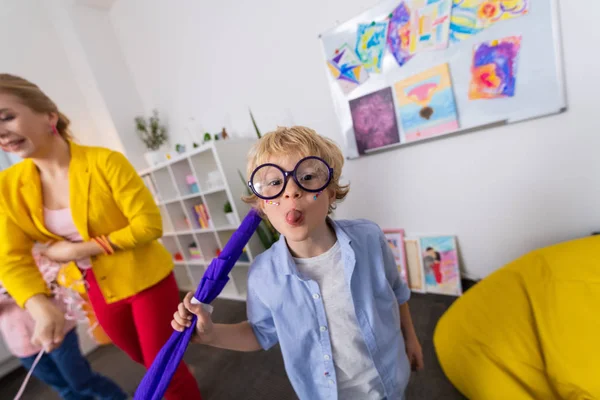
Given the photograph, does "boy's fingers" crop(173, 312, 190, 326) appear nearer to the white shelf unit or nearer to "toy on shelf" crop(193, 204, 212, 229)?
the white shelf unit

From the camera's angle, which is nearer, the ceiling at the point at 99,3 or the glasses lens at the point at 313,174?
the glasses lens at the point at 313,174

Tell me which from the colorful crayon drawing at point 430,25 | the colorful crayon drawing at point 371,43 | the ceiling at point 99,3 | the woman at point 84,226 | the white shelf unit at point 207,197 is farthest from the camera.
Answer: the ceiling at point 99,3

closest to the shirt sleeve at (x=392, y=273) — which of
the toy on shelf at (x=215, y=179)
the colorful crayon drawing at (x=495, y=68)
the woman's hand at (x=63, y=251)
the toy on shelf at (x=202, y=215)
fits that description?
the woman's hand at (x=63, y=251)

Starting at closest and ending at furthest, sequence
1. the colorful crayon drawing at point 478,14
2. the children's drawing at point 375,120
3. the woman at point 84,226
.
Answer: the woman at point 84,226, the colorful crayon drawing at point 478,14, the children's drawing at point 375,120

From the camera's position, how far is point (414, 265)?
1988 mm

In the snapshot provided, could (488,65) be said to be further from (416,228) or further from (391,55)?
(416,228)

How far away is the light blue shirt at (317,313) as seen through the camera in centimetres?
73

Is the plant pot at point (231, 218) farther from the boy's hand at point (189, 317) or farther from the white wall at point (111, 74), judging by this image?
the boy's hand at point (189, 317)

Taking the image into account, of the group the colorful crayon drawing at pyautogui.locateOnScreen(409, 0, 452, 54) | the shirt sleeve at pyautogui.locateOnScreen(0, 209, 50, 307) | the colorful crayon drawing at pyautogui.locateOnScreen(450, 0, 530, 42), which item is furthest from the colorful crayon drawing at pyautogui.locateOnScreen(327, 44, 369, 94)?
the shirt sleeve at pyautogui.locateOnScreen(0, 209, 50, 307)

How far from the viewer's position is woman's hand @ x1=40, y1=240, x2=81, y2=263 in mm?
969

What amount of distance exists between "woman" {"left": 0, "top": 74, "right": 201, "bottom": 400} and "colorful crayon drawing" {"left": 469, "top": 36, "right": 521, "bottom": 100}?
1.73 metres

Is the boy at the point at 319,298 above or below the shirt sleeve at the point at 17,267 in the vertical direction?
below

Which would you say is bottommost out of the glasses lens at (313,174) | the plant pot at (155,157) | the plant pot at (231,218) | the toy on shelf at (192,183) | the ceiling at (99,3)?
the plant pot at (231,218)

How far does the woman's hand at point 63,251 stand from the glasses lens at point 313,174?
2.91 feet
